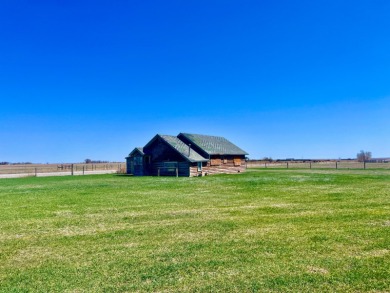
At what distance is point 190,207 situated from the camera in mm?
14328

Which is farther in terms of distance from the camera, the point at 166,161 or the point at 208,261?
the point at 166,161

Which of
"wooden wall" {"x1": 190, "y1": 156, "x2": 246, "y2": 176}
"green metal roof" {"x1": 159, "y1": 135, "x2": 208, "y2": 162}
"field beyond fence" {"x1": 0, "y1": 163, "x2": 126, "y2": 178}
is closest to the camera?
"green metal roof" {"x1": 159, "y1": 135, "x2": 208, "y2": 162}

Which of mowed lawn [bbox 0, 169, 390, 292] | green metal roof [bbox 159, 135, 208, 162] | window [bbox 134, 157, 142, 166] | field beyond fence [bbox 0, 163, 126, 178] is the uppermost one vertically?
green metal roof [bbox 159, 135, 208, 162]

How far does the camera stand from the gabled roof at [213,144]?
46.5 metres

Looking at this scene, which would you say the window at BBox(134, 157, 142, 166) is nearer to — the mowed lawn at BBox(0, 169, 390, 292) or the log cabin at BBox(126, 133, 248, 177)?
the log cabin at BBox(126, 133, 248, 177)

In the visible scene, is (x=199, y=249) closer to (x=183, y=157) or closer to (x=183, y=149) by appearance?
(x=183, y=157)

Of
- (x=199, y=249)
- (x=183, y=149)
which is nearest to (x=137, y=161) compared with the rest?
(x=183, y=149)

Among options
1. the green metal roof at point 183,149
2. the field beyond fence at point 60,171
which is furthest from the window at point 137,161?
the field beyond fence at point 60,171

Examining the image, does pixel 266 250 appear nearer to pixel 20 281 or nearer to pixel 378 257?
pixel 378 257

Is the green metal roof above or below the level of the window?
above

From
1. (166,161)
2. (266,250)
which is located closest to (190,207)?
(266,250)

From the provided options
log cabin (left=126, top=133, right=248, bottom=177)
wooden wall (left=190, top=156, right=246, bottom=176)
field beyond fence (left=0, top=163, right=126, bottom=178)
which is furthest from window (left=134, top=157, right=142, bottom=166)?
field beyond fence (left=0, top=163, right=126, bottom=178)

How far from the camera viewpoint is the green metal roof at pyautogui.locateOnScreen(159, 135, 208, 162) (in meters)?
42.1

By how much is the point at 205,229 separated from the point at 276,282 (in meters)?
4.36
